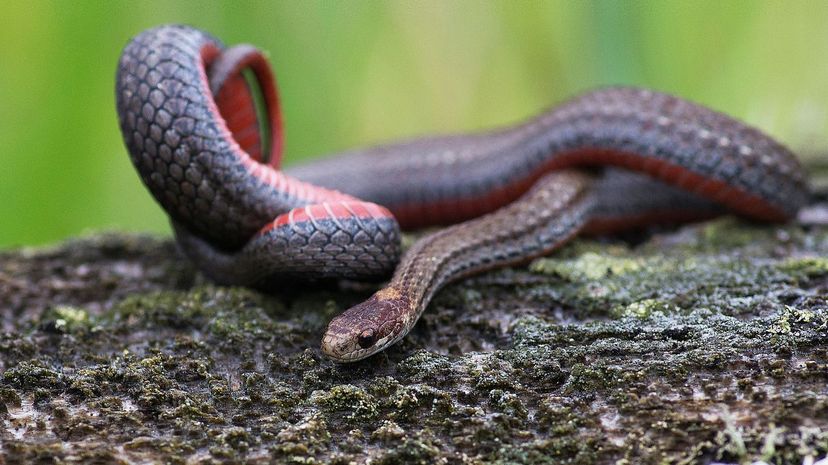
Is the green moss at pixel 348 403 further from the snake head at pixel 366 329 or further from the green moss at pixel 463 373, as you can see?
the snake head at pixel 366 329

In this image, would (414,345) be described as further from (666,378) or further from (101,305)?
(101,305)

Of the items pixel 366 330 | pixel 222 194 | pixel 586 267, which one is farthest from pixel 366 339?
pixel 586 267

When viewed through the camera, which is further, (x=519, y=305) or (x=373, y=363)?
(x=519, y=305)

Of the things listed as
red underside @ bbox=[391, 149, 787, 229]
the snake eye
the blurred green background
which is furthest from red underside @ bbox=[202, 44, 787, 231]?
the blurred green background

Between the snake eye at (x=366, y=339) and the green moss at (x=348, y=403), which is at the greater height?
the snake eye at (x=366, y=339)

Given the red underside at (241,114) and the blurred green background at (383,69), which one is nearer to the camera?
the red underside at (241,114)

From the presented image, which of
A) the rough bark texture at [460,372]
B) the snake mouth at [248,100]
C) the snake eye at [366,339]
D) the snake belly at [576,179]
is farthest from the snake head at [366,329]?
the snake mouth at [248,100]

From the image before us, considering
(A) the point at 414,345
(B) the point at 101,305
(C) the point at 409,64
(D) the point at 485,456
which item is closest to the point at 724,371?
(D) the point at 485,456

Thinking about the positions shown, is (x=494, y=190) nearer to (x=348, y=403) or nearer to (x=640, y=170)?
(x=640, y=170)
